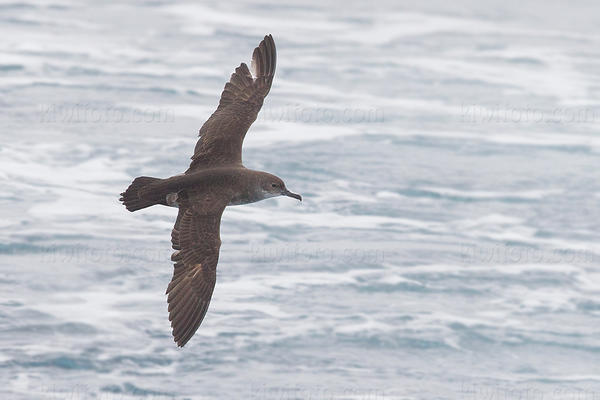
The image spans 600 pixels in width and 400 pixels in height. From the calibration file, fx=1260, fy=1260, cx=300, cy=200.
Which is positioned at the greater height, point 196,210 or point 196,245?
point 196,210

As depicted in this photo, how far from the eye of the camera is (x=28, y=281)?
2344 cm

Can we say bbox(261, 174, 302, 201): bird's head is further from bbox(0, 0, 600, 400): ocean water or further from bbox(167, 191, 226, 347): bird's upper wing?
bbox(0, 0, 600, 400): ocean water

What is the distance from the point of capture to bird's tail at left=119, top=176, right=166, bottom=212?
12.6m

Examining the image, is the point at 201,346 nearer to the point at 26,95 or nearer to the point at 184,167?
the point at 184,167

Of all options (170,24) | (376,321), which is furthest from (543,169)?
(170,24)
